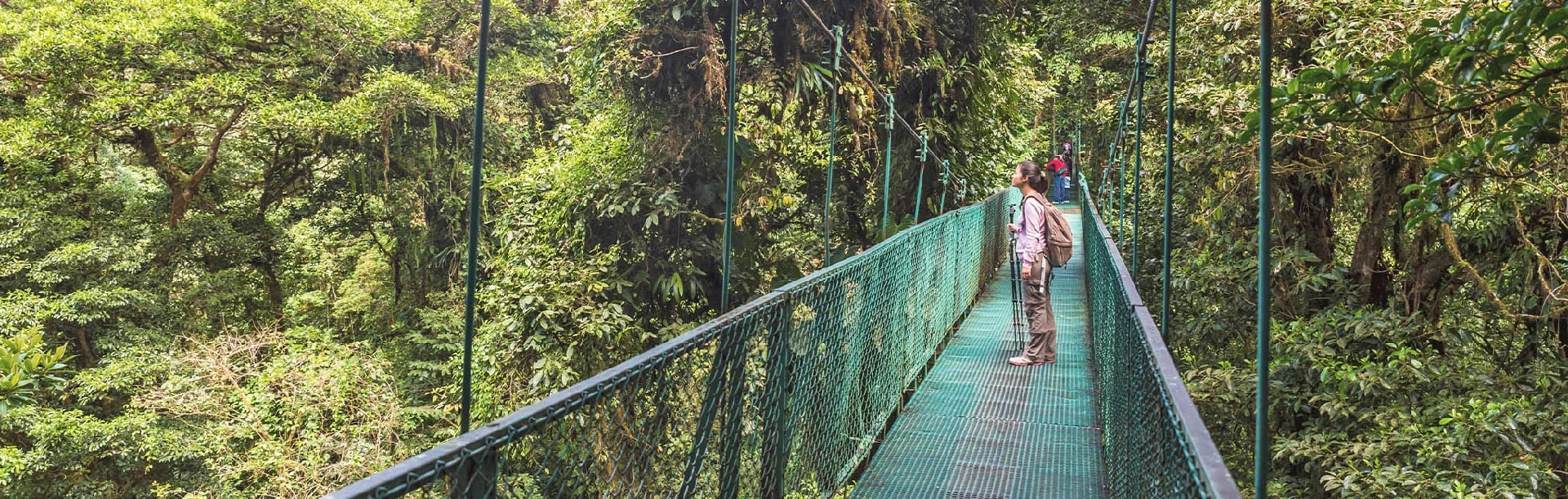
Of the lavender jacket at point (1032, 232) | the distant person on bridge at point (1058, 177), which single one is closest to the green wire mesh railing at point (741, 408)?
the lavender jacket at point (1032, 232)

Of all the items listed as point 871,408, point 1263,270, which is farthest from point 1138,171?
point 1263,270

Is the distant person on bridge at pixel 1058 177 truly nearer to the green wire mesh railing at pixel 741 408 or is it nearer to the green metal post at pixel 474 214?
the green wire mesh railing at pixel 741 408

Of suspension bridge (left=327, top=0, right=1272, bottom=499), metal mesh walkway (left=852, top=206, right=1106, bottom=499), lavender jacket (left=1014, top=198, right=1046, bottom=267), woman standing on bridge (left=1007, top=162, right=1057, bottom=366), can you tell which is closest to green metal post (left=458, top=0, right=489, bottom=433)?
suspension bridge (left=327, top=0, right=1272, bottom=499)

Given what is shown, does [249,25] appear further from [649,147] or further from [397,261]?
[649,147]

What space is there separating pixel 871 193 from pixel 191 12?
6.09 m

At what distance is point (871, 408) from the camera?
9.94ft

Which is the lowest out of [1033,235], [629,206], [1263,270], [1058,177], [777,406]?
[777,406]

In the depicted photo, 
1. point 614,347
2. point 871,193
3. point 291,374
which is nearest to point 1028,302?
point 614,347

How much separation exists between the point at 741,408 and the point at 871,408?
1.38 metres

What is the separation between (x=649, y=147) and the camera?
530 centimetres

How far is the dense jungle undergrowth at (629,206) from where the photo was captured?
3410 millimetres

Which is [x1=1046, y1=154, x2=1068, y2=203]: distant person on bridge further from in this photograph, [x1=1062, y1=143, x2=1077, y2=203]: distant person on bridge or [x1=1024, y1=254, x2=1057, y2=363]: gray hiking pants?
[x1=1024, y1=254, x2=1057, y2=363]: gray hiking pants

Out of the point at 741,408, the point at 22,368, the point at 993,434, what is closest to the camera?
the point at 741,408

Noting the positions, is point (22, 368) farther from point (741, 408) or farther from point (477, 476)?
point (477, 476)
